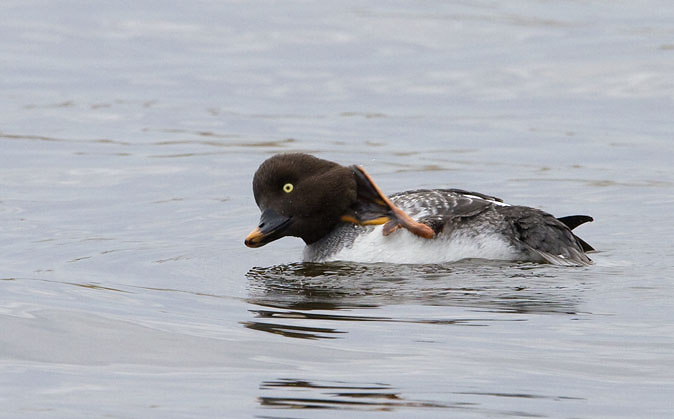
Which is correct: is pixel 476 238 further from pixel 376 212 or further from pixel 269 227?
pixel 269 227

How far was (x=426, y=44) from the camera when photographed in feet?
67.9

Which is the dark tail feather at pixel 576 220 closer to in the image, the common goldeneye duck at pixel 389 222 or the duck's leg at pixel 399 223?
the common goldeneye duck at pixel 389 222

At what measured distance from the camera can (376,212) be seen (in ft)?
31.9

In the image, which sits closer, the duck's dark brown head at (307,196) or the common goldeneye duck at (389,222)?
the common goldeneye duck at (389,222)

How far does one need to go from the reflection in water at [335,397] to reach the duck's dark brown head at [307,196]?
3327 mm

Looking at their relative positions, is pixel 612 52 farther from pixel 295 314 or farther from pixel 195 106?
pixel 295 314

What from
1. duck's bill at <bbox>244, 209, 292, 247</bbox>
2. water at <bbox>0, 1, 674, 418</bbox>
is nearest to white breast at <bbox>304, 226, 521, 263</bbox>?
water at <bbox>0, 1, 674, 418</bbox>

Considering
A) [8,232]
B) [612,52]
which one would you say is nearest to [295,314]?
[8,232]

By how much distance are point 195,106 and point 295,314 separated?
9.71 metres

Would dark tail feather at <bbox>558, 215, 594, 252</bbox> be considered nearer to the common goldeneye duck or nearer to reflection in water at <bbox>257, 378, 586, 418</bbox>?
the common goldeneye duck

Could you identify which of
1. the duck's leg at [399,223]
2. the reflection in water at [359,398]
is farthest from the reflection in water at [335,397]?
the duck's leg at [399,223]

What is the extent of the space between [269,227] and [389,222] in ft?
3.07

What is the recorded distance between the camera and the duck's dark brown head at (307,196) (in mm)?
9766

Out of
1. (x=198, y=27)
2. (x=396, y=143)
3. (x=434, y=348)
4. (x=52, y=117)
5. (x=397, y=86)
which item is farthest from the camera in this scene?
(x=198, y=27)
